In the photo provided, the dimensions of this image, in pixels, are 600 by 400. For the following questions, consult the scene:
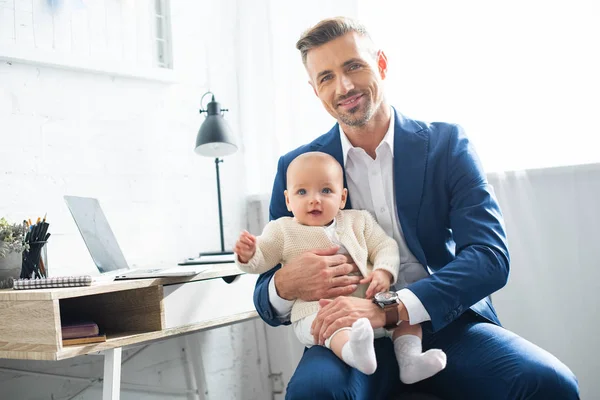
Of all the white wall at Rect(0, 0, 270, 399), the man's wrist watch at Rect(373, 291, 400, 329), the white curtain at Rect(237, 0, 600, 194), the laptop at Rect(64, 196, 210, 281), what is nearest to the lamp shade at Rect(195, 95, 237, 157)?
the white wall at Rect(0, 0, 270, 399)

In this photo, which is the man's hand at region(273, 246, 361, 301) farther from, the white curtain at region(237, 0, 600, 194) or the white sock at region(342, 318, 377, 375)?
the white curtain at region(237, 0, 600, 194)

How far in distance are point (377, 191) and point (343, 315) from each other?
0.42m

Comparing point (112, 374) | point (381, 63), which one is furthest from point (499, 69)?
point (112, 374)

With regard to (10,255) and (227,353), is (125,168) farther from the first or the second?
(227,353)

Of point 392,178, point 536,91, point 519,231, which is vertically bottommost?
point 519,231

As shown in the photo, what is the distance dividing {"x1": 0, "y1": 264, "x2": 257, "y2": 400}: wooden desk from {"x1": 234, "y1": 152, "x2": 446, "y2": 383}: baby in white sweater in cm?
34

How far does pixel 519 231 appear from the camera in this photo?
2000mm

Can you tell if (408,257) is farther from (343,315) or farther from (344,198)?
(343,315)

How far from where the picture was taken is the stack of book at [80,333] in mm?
1498

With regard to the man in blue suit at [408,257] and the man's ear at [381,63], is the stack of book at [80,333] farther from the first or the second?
the man's ear at [381,63]

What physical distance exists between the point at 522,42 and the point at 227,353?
1.76 meters

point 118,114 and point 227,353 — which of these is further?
point 227,353

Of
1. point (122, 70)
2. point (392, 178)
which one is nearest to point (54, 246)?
point (122, 70)

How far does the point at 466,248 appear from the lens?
141 centimetres
